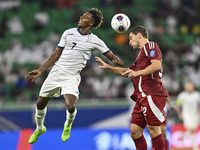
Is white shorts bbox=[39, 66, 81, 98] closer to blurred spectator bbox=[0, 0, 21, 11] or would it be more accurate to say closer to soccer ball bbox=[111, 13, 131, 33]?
soccer ball bbox=[111, 13, 131, 33]

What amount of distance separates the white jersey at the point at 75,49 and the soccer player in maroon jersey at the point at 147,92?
2.87 feet

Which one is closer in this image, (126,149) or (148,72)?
(148,72)

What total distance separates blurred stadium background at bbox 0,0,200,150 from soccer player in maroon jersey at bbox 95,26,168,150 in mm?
5544

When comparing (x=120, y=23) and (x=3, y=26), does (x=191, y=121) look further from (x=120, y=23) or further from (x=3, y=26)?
(x=3, y=26)

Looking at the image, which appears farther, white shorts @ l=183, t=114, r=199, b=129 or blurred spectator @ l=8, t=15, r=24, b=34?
blurred spectator @ l=8, t=15, r=24, b=34

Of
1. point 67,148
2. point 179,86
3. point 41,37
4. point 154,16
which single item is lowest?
point 67,148

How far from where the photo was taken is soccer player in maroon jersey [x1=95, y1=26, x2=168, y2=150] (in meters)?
5.70

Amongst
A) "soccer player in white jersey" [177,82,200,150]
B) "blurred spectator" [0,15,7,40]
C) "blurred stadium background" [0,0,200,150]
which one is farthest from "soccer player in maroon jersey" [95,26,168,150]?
"blurred spectator" [0,15,7,40]

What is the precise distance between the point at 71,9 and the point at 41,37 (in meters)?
2.70

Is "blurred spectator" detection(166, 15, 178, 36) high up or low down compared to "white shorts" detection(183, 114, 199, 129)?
up

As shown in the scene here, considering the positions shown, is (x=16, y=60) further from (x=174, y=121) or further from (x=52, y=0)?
(x=174, y=121)

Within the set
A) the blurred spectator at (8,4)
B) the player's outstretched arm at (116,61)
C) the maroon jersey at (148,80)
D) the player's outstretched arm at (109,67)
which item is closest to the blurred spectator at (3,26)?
the blurred spectator at (8,4)

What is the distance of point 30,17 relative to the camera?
16.9 m

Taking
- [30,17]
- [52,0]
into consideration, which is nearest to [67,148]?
[30,17]
